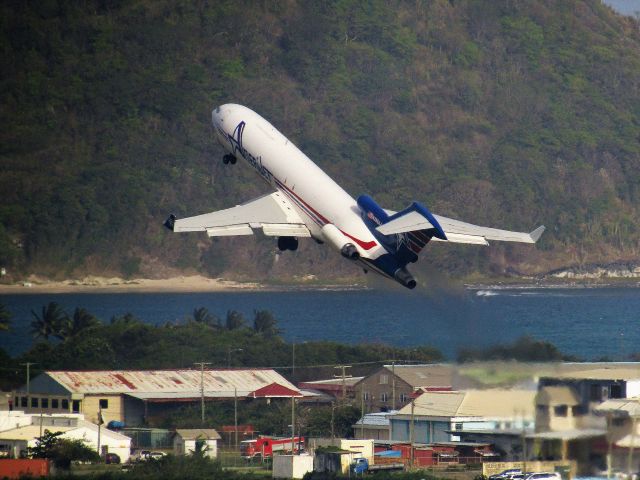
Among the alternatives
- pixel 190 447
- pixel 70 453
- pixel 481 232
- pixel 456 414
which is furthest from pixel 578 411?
pixel 190 447

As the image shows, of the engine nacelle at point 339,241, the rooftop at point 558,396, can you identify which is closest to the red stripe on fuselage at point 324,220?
the engine nacelle at point 339,241

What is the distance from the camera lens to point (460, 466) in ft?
275

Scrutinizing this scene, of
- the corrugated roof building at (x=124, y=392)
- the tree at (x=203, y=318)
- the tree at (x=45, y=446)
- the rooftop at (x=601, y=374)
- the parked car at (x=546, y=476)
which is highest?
the tree at (x=203, y=318)

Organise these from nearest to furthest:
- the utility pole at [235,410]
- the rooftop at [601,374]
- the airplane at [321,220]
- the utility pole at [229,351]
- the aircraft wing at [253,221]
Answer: the rooftop at [601,374] → the airplane at [321,220] → the aircraft wing at [253,221] → the utility pole at [235,410] → the utility pole at [229,351]

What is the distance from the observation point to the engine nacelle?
7888 centimetres

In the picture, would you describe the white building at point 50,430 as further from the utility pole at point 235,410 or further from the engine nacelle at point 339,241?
the engine nacelle at point 339,241

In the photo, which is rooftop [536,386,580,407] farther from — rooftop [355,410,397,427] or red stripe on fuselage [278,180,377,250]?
rooftop [355,410,397,427]

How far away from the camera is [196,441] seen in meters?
94.1

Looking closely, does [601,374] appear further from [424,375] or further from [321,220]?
[424,375]

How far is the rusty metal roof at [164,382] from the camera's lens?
4525 inches

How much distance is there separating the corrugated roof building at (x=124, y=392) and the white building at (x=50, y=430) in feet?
45.5

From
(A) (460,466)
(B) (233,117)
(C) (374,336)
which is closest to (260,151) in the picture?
(B) (233,117)

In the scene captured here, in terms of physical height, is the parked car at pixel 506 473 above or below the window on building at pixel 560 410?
below

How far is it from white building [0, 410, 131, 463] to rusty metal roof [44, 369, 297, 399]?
50.3 ft
